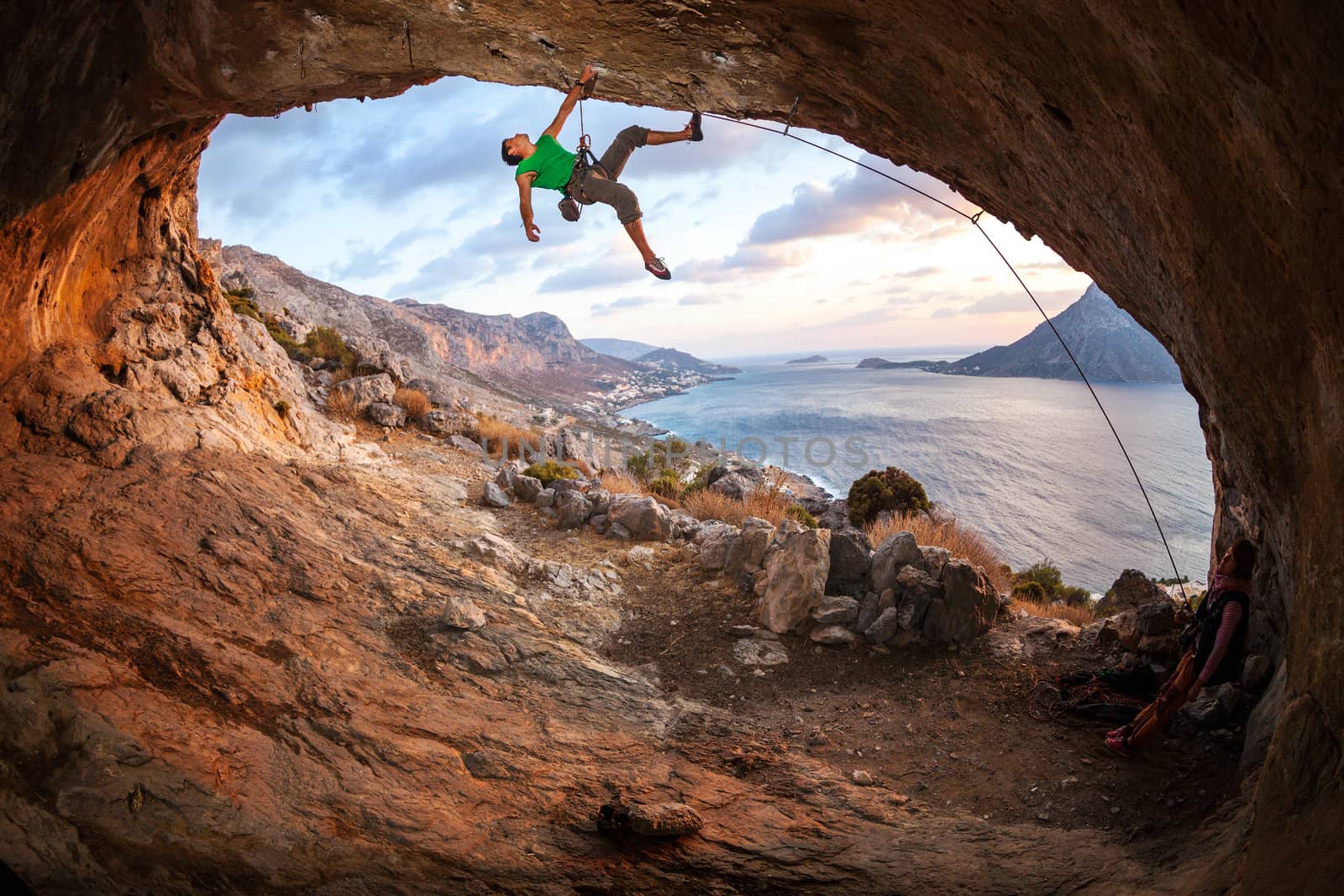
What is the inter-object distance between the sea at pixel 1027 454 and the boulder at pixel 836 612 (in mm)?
8694

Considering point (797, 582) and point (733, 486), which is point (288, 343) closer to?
point (733, 486)

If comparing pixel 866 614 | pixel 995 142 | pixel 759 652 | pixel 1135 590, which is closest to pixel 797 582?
pixel 866 614

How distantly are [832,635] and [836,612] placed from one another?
285 mm

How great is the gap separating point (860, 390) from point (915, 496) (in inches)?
1353

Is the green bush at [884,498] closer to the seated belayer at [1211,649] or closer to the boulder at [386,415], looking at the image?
the seated belayer at [1211,649]

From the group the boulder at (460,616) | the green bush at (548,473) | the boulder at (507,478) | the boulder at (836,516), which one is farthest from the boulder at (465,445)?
the boulder at (460,616)

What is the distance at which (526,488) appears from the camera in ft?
37.7

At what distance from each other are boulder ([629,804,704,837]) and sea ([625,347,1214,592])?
1227 cm

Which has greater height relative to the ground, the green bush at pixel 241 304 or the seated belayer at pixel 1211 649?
the green bush at pixel 241 304

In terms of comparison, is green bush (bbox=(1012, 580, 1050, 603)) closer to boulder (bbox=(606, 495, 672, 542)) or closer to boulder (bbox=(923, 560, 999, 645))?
boulder (bbox=(923, 560, 999, 645))

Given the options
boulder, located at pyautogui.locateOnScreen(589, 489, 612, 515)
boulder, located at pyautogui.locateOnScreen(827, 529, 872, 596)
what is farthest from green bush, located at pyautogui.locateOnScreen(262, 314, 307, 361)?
boulder, located at pyautogui.locateOnScreen(827, 529, 872, 596)

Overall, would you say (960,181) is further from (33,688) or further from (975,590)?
(33,688)

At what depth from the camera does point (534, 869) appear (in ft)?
13.4

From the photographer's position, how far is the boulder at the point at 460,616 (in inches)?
264
